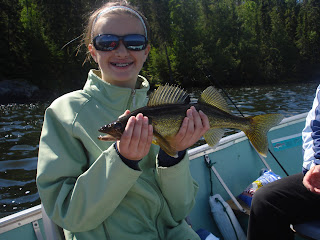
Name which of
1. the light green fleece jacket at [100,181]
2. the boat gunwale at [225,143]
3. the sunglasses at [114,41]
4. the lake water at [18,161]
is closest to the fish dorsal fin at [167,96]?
the light green fleece jacket at [100,181]

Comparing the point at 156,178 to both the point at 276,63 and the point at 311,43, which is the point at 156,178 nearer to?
the point at 276,63

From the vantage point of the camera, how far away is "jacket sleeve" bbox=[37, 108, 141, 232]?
6.04 ft

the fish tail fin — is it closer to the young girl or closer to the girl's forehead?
the young girl

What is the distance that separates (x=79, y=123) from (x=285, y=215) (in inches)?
76.6

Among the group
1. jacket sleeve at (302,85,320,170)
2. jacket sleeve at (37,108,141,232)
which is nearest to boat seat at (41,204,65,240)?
jacket sleeve at (37,108,141,232)

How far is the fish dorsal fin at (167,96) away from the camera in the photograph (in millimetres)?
2045

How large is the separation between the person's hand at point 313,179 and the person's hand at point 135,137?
148 centimetres

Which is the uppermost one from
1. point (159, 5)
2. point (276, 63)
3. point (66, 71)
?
point (159, 5)

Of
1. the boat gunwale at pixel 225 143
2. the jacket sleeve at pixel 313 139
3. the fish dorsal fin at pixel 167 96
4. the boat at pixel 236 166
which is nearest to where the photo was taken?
the fish dorsal fin at pixel 167 96

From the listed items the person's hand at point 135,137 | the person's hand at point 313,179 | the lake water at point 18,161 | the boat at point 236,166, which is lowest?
the lake water at point 18,161

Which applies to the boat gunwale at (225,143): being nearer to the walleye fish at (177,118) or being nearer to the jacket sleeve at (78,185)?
the walleye fish at (177,118)

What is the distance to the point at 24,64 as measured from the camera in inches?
1528

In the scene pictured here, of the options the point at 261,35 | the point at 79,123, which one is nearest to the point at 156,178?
the point at 79,123

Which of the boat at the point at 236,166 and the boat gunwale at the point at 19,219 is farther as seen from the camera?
the boat at the point at 236,166
